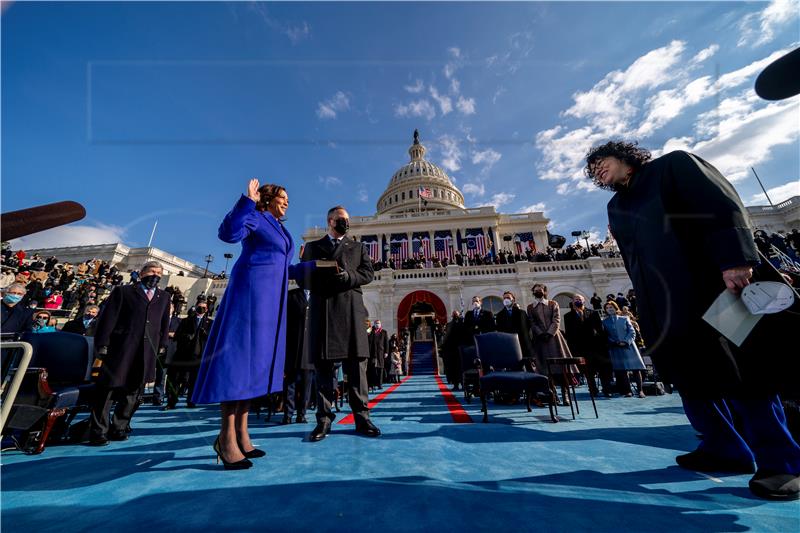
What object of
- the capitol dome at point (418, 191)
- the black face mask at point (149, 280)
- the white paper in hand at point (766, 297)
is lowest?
the white paper in hand at point (766, 297)

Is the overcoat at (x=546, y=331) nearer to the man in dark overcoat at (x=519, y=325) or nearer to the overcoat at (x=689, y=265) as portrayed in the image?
the man in dark overcoat at (x=519, y=325)

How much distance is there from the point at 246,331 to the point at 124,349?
242 centimetres

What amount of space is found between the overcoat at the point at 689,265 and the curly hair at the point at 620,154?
18 centimetres

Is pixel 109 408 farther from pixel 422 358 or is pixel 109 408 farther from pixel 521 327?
pixel 422 358

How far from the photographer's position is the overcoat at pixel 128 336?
339 centimetres

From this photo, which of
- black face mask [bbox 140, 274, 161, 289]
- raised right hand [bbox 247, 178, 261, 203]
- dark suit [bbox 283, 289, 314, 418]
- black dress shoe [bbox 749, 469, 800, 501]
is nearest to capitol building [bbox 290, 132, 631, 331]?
dark suit [bbox 283, 289, 314, 418]

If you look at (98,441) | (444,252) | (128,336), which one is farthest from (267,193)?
(444,252)

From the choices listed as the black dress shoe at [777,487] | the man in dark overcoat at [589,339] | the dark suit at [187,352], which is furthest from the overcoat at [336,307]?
the man in dark overcoat at [589,339]

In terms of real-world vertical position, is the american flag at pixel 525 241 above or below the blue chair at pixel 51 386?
above

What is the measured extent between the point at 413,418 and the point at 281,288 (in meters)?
2.65

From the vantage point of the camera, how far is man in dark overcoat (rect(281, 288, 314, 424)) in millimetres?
4355

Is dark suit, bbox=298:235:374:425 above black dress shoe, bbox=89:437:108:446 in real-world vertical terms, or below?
above

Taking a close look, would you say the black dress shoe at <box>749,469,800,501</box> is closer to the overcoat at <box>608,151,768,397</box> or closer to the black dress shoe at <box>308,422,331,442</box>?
the overcoat at <box>608,151,768,397</box>

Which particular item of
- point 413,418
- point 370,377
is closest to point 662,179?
point 413,418
